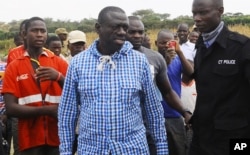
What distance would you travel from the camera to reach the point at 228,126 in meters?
3.62

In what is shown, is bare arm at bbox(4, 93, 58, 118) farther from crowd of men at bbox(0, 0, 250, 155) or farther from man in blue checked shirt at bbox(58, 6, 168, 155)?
man in blue checked shirt at bbox(58, 6, 168, 155)

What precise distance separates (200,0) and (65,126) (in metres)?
1.52

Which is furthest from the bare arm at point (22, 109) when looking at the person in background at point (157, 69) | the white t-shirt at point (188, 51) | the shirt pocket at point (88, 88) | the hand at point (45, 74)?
the white t-shirt at point (188, 51)

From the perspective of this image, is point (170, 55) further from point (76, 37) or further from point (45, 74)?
point (45, 74)

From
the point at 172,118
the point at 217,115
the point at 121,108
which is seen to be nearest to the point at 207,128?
the point at 217,115

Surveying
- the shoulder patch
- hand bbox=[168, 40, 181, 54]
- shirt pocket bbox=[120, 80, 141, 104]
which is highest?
the shoulder patch

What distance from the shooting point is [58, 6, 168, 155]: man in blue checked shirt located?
137 inches

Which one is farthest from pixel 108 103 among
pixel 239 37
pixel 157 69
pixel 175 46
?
pixel 175 46

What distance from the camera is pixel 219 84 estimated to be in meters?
3.67

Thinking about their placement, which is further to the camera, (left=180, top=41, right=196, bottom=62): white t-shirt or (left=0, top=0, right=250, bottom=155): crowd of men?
(left=180, top=41, right=196, bottom=62): white t-shirt

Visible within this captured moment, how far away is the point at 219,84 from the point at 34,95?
72.3 inches

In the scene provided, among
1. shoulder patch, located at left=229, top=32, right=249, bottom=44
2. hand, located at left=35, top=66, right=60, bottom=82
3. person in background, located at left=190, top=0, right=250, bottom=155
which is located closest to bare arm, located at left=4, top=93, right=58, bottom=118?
hand, located at left=35, top=66, right=60, bottom=82

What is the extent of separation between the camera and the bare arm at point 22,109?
4355 mm

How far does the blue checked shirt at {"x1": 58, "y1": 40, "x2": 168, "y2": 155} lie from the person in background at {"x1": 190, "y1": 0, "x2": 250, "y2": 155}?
39 centimetres
